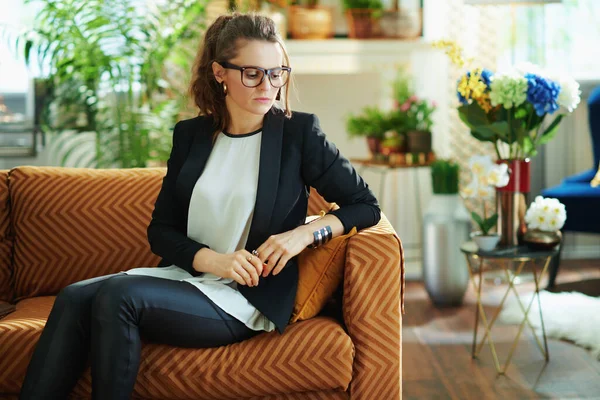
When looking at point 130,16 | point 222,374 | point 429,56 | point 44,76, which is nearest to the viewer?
point 222,374

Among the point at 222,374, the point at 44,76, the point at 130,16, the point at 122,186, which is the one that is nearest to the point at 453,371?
the point at 222,374

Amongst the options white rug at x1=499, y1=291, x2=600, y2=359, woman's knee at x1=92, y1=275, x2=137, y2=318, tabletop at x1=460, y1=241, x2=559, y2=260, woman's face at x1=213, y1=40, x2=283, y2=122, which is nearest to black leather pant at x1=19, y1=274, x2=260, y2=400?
woman's knee at x1=92, y1=275, x2=137, y2=318

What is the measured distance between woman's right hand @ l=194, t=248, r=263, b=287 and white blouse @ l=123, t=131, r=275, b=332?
0.22ft

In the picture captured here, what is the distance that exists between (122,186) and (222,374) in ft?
2.81

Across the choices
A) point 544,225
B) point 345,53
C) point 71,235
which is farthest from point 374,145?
point 71,235

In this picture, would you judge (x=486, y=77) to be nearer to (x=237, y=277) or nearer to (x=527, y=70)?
(x=527, y=70)

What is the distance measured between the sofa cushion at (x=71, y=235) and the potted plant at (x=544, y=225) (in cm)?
128

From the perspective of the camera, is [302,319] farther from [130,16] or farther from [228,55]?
[130,16]

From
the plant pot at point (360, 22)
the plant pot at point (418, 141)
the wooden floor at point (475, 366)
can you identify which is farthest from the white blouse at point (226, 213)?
the plant pot at point (360, 22)

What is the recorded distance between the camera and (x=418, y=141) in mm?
3979

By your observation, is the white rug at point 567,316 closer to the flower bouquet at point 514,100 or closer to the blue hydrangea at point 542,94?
the flower bouquet at point 514,100

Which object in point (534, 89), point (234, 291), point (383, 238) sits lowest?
point (234, 291)

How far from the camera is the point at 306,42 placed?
4398mm

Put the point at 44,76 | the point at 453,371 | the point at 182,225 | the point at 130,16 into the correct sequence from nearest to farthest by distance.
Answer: the point at 182,225 → the point at 453,371 → the point at 130,16 → the point at 44,76
